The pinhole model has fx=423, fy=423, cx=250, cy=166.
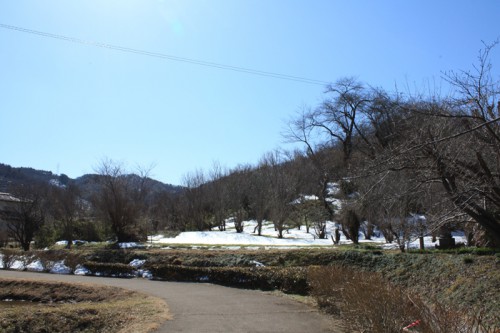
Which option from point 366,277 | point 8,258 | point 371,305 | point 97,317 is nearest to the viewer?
point 371,305

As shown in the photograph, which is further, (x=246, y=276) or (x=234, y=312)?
(x=246, y=276)

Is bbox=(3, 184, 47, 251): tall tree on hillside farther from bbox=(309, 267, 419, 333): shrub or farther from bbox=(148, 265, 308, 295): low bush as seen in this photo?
bbox=(309, 267, 419, 333): shrub

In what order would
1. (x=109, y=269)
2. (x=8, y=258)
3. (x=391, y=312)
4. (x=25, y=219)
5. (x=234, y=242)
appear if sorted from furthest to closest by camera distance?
(x=25, y=219), (x=234, y=242), (x=8, y=258), (x=109, y=269), (x=391, y=312)

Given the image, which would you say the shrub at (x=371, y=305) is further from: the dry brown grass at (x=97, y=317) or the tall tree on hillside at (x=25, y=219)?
the tall tree on hillside at (x=25, y=219)

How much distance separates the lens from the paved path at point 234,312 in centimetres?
949

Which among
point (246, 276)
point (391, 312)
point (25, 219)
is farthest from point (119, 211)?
point (391, 312)

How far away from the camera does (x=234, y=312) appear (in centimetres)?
1129

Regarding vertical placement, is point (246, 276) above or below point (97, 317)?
above

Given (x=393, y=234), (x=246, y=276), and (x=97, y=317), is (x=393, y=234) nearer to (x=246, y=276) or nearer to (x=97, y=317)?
(x=246, y=276)

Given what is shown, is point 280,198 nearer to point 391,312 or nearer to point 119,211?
point 119,211

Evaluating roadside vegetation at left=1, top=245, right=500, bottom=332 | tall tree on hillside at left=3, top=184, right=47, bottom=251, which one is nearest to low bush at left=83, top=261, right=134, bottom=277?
roadside vegetation at left=1, top=245, right=500, bottom=332

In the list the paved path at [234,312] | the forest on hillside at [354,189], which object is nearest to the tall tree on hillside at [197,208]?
the forest on hillside at [354,189]

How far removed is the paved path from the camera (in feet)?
31.1

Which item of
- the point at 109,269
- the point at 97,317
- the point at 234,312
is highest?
the point at 109,269
